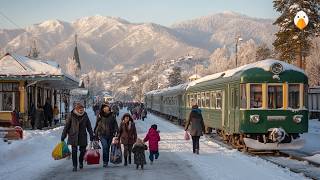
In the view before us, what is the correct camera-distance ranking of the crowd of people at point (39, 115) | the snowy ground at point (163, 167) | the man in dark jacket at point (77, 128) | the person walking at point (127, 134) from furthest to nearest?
the crowd of people at point (39, 115) → the person walking at point (127, 134) → the man in dark jacket at point (77, 128) → the snowy ground at point (163, 167)

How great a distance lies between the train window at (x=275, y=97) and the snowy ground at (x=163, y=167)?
202 cm

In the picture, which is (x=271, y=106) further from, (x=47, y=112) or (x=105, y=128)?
(x=47, y=112)

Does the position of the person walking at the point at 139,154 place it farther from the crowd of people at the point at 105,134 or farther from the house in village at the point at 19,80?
the house in village at the point at 19,80

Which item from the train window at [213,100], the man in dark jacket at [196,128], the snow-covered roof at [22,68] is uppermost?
the snow-covered roof at [22,68]

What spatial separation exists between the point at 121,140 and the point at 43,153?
16.3 ft

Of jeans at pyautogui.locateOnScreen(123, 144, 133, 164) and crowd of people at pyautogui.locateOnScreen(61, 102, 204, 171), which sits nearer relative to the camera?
crowd of people at pyautogui.locateOnScreen(61, 102, 204, 171)

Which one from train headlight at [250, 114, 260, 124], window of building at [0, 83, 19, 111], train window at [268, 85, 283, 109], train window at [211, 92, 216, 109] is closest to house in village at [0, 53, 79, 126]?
window of building at [0, 83, 19, 111]

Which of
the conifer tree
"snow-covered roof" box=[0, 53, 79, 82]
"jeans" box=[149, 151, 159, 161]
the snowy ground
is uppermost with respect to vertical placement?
the conifer tree

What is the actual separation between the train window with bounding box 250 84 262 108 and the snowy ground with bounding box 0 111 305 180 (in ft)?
5.77

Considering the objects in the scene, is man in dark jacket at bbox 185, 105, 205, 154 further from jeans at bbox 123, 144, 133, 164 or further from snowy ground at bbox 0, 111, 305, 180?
jeans at bbox 123, 144, 133, 164

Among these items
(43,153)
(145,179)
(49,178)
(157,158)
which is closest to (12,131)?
(43,153)

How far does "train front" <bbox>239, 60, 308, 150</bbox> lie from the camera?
18531 mm

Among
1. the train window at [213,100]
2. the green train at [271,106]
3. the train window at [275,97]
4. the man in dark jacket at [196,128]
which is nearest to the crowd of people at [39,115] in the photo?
the train window at [213,100]

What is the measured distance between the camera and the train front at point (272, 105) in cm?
1853
